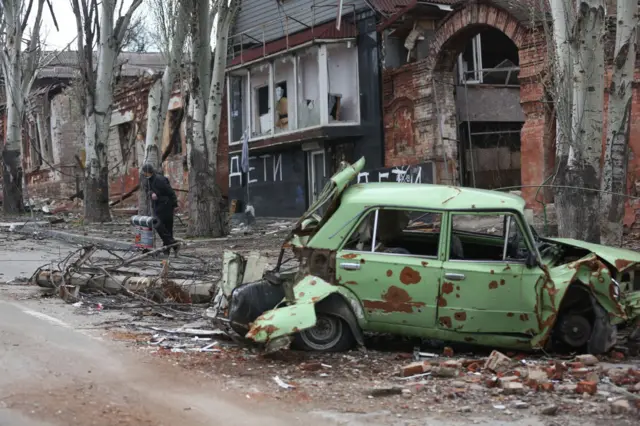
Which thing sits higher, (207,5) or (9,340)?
(207,5)

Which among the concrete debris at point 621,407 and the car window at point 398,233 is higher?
the car window at point 398,233

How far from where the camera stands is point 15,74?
94.3 feet

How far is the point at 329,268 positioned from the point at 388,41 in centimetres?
1718

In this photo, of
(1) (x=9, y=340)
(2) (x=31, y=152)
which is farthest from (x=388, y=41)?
(2) (x=31, y=152)

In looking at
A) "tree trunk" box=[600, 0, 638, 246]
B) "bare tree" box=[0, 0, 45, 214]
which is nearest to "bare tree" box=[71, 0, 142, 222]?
"bare tree" box=[0, 0, 45, 214]

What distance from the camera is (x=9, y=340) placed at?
712 cm

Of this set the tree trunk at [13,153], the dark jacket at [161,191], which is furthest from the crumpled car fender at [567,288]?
the tree trunk at [13,153]

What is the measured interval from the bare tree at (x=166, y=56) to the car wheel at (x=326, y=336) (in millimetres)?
12804

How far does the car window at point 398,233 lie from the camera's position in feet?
23.1

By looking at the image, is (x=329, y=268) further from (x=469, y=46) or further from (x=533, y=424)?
(x=469, y=46)

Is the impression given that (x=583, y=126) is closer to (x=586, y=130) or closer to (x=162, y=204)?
(x=586, y=130)

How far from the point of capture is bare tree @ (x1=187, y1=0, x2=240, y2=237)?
18.2 meters

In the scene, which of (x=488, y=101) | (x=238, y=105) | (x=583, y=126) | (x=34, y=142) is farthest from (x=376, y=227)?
(x=34, y=142)

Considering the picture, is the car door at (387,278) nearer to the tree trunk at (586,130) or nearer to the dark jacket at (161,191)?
the tree trunk at (586,130)
